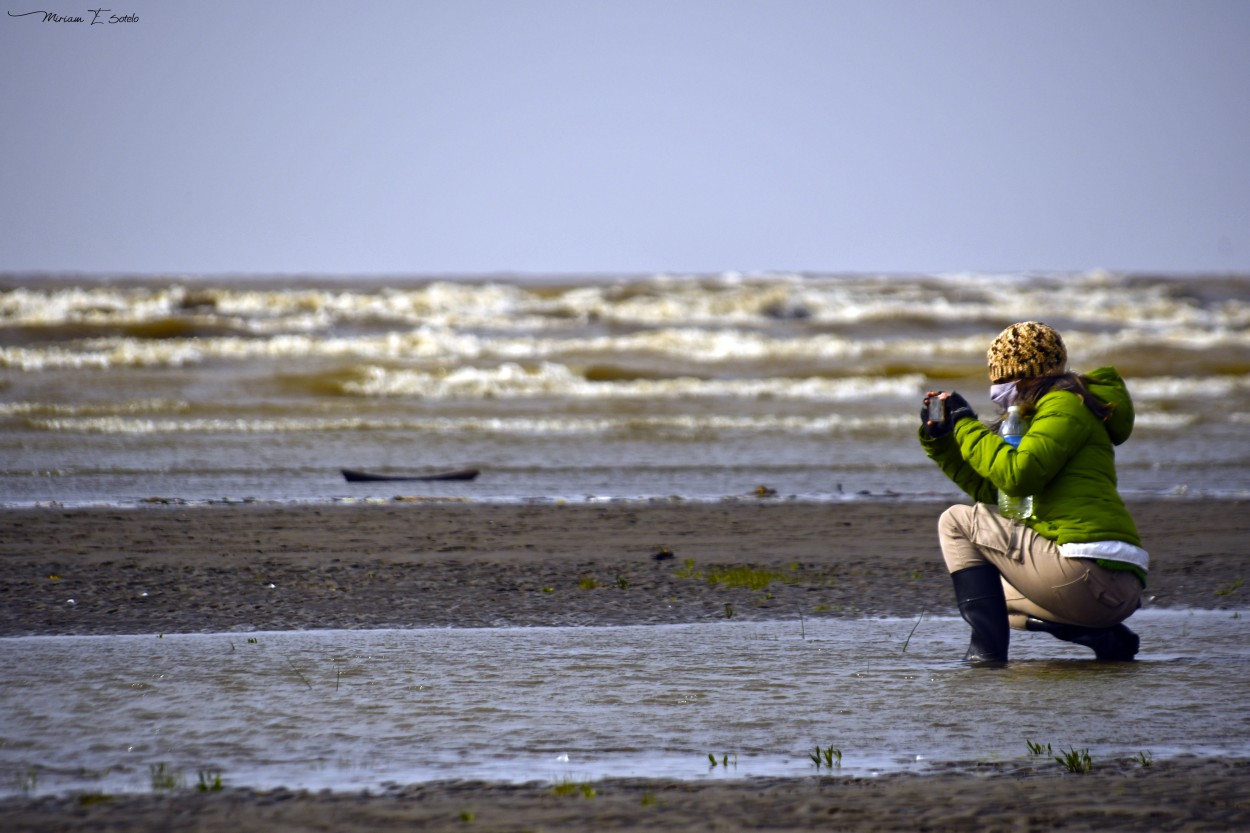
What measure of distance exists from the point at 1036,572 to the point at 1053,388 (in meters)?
0.67

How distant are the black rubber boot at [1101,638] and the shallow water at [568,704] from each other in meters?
0.07

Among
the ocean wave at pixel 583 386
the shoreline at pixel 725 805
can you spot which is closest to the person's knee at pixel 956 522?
the shoreline at pixel 725 805

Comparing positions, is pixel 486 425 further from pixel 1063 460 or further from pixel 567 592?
pixel 1063 460

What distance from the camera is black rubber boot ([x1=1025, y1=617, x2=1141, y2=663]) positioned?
16.3ft

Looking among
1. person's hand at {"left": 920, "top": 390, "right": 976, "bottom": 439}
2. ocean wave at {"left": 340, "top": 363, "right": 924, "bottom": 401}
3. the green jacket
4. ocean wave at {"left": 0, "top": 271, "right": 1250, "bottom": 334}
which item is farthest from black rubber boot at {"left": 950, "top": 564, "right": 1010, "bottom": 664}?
ocean wave at {"left": 0, "top": 271, "right": 1250, "bottom": 334}

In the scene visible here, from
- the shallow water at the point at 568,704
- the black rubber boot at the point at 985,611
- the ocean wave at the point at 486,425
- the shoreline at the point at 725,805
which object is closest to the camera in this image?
the shoreline at the point at 725,805

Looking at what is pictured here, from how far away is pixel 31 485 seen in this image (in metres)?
12.3

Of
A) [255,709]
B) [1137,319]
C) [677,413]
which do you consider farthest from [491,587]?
[1137,319]

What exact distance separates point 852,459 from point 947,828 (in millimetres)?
12329

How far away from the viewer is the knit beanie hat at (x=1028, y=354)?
4754 millimetres

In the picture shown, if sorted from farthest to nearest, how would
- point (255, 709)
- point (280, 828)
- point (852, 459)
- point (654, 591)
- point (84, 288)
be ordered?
1. point (84, 288)
2. point (852, 459)
3. point (654, 591)
4. point (255, 709)
5. point (280, 828)

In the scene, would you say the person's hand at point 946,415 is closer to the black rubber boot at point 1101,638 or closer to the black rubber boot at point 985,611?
the black rubber boot at point 985,611

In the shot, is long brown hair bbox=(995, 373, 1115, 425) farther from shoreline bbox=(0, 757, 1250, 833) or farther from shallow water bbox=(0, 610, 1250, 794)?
shoreline bbox=(0, 757, 1250, 833)

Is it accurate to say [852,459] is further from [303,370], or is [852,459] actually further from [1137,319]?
[1137,319]
